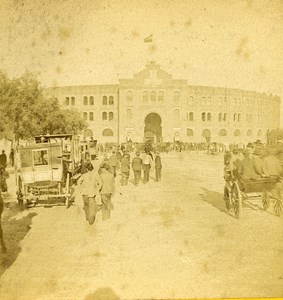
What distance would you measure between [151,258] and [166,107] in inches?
117

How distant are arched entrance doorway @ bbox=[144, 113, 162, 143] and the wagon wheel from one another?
1489 mm

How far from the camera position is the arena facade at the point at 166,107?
17.4 feet

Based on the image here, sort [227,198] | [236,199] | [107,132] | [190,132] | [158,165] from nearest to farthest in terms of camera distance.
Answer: [236,199] → [227,198] → [107,132] → [190,132] → [158,165]

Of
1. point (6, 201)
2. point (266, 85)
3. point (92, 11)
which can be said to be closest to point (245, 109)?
point (266, 85)

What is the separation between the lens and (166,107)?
663 cm

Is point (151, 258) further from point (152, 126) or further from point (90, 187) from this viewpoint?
point (152, 126)

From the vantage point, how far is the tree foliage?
5504mm

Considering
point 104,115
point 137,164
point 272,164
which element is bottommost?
point 137,164

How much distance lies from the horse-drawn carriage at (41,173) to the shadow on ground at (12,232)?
38cm

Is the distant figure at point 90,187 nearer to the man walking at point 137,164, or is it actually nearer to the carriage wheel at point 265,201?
the carriage wheel at point 265,201

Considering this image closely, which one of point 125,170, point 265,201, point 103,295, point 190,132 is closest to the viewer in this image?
point 103,295

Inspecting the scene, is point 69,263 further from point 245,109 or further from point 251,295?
point 245,109

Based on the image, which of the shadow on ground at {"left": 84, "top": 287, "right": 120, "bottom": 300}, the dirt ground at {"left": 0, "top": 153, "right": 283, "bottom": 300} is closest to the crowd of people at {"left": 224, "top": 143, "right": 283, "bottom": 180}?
the dirt ground at {"left": 0, "top": 153, "right": 283, "bottom": 300}

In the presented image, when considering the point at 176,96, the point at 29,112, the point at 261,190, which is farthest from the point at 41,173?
the point at 261,190
